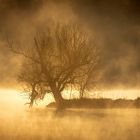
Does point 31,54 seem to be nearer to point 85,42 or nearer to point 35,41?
point 35,41

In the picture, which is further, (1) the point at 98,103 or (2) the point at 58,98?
(2) the point at 58,98

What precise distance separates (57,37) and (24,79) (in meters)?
4.07

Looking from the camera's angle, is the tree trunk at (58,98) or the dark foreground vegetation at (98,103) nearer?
the dark foreground vegetation at (98,103)

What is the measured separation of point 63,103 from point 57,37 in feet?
16.6

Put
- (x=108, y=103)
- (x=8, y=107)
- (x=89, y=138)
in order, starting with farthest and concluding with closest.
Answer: (x=108, y=103) < (x=8, y=107) < (x=89, y=138)

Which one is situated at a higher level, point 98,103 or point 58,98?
point 58,98

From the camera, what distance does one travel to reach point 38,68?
33625 millimetres

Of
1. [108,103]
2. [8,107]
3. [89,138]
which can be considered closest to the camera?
[89,138]

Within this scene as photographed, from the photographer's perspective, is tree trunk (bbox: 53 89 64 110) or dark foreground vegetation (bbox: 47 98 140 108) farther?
tree trunk (bbox: 53 89 64 110)

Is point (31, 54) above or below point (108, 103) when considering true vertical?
above

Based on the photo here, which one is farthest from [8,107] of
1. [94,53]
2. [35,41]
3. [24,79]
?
[94,53]

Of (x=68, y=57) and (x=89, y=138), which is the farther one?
(x=68, y=57)

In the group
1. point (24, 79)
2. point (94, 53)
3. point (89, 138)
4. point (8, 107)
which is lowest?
point (89, 138)

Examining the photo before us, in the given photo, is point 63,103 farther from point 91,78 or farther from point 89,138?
point 89,138
